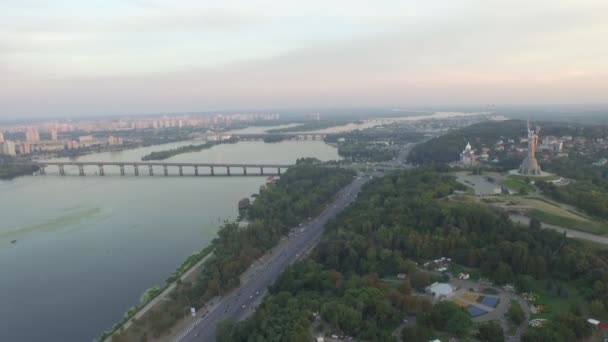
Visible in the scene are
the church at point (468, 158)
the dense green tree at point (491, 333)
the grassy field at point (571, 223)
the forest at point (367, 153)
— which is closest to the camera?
the dense green tree at point (491, 333)

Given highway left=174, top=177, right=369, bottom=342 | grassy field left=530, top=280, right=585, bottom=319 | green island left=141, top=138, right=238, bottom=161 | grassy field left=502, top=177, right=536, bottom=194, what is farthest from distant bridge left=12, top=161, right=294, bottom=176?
grassy field left=530, top=280, right=585, bottom=319

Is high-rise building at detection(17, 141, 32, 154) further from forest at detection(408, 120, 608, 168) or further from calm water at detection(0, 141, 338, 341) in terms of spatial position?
forest at detection(408, 120, 608, 168)

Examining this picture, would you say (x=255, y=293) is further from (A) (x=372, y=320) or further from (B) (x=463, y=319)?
(B) (x=463, y=319)

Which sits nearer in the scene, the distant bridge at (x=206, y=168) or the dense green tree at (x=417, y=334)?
the dense green tree at (x=417, y=334)

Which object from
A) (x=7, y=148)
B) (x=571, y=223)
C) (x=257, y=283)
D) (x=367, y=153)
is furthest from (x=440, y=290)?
(x=7, y=148)

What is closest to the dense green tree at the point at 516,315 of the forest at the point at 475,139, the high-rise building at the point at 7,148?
the forest at the point at 475,139

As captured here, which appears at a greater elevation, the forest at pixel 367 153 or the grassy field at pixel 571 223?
A: the grassy field at pixel 571 223

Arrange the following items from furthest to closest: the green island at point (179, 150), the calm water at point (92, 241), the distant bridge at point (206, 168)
Result: the green island at point (179, 150)
the distant bridge at point (206, 168)
the calm water at point (92, 241)

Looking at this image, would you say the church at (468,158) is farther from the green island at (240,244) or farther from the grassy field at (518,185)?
the green island at (240,244)
